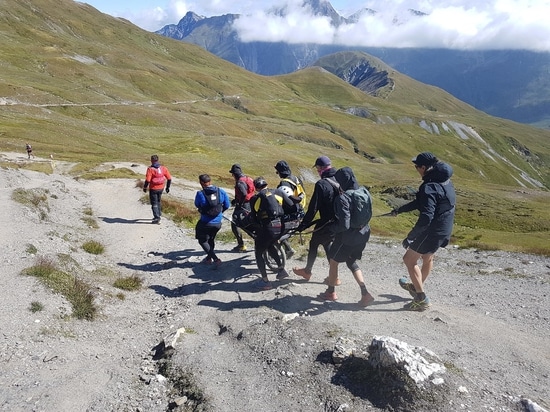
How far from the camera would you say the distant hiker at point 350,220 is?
10992 mm

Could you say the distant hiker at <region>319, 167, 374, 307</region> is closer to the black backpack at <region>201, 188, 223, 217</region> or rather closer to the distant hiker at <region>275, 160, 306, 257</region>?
the distant hiker at <region>275, 160, 306, 257</region>

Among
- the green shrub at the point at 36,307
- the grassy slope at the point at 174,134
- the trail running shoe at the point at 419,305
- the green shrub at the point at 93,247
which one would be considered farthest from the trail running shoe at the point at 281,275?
the grassy slope at the point at 174,134

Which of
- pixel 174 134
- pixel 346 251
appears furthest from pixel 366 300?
pixel 174 134

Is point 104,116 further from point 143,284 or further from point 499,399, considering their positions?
point 499,399

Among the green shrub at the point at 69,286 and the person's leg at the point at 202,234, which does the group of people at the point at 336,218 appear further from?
the green shrub at the point at 69,286

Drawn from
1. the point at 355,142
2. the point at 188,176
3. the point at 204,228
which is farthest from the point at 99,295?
the point at 355,142

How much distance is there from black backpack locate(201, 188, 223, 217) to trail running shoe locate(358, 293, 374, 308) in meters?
5.99

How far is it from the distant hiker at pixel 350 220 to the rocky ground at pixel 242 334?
164 centimetres

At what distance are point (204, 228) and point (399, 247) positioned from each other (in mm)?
11185

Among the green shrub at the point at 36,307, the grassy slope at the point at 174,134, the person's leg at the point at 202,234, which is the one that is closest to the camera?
→ the green shrub at the point at 36,307

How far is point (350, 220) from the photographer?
11.2 m

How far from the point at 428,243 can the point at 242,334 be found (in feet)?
17.8

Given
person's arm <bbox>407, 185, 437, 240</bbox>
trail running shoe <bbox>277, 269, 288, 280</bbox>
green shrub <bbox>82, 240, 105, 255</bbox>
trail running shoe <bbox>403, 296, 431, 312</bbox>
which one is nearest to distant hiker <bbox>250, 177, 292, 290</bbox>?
trail running shoe <bbox>277, 269, 288, 280</bbox>

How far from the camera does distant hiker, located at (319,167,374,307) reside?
10992 mm
